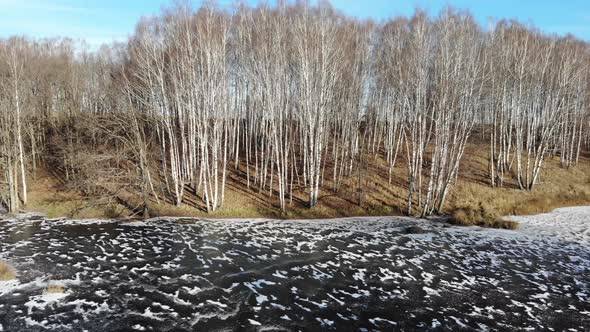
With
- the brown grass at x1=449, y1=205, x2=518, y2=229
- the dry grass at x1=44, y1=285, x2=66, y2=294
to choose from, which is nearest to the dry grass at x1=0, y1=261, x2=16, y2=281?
the dry grass at x1=44, y1=285, x2=66, y2=294

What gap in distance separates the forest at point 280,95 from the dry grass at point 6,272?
35.1 feet

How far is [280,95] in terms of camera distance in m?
27.7

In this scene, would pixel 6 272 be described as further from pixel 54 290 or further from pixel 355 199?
pixel 355 199

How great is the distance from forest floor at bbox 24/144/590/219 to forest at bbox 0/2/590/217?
16.7 inches

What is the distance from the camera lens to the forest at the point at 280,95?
24.3 metres

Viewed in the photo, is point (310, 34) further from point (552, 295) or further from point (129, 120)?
point (552, 295)

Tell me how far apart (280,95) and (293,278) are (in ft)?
57.4

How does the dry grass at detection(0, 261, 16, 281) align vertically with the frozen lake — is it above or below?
above

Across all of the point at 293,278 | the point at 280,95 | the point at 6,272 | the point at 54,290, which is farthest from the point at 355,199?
the point at 6,272

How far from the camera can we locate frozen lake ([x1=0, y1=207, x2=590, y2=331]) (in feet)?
31.7

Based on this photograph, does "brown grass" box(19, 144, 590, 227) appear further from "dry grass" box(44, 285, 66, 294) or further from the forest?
"dry grass" box(44, 285, 66, 294)

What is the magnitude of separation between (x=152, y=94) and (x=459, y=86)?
20.4 meters

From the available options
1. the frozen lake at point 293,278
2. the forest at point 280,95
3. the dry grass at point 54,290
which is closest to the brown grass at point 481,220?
the frozen lake at point 293,278

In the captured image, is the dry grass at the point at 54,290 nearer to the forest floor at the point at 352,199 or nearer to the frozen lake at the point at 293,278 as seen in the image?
the frozen lake at the point at 293,278
